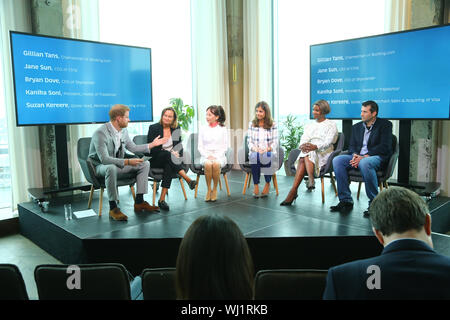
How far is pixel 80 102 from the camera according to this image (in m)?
4.56

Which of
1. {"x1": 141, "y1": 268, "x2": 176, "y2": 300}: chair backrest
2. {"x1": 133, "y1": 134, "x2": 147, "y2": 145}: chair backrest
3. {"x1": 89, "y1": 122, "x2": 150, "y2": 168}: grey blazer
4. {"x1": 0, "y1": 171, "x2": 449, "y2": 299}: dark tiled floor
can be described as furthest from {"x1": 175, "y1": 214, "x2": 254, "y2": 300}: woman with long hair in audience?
{"x1": 133, "y1": 134, "x2": 147, "y2": 145}: chair backrest

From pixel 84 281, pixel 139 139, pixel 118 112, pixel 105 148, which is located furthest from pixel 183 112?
pixel 84 281

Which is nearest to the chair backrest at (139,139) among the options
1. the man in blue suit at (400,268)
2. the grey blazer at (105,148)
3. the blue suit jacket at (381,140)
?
the grey blazer at (105,148)

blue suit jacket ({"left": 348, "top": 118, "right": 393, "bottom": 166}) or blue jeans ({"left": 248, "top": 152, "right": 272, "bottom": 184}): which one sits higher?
blue suit jacket ({"left": 348, "top": 118, "right": 393, "bottom": 166})

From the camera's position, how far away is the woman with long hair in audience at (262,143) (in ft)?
14.9

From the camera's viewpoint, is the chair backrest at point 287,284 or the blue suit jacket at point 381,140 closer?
the chair backrest at point 287,284

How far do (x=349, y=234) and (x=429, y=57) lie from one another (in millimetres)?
2312

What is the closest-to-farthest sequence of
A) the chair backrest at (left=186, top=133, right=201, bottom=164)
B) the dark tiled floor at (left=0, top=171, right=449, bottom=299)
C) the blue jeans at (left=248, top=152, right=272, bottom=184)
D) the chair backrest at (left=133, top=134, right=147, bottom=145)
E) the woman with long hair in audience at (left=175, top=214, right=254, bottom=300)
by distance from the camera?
the woman with long hair in audience at (left=175, top=214, right=254, bottom=300)
the dark tiled floor at (left=0, top=171, right=449, bottom=299)
the blue jeans at (left=248, top=152, right=272, bottom=184)
the chair backrest at (left=186, top=133, right=201, bottom=164)
the chair backrest at (left=133, top=134, right=147, bottom=145)

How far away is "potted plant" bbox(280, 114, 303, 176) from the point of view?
630 cm

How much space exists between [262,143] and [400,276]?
357cm

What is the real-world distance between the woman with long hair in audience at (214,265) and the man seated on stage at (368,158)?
3094 millimetres

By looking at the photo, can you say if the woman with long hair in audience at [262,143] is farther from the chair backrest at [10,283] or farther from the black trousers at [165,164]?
the chair backrest at [10,283]

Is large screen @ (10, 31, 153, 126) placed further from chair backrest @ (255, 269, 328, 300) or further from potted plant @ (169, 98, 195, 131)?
chair backrest @ (255, 269, 328, 300)

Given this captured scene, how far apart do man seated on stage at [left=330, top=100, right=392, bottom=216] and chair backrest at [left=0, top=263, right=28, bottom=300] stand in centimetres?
315
